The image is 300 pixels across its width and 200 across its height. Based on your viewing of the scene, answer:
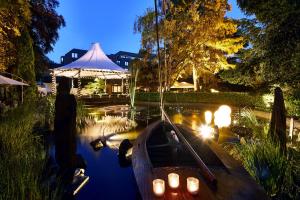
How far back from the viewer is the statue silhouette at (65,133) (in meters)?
4.82

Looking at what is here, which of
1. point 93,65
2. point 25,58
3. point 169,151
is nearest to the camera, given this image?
point 169,151

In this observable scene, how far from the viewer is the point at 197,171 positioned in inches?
147

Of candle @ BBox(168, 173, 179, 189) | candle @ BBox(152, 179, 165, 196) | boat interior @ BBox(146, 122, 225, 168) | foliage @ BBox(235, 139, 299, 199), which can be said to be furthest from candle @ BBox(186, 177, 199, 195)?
foliage @ BBox(235, 139, 299, 199)

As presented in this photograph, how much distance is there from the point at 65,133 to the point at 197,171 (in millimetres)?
2529

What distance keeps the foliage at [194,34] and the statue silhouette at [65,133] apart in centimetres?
1817

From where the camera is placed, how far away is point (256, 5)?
724 cm

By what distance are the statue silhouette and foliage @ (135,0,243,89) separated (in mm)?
18166

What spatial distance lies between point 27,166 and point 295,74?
6948 mm

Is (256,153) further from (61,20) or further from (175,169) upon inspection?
(61,20)

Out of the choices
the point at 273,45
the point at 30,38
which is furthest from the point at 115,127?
the point at 30,38

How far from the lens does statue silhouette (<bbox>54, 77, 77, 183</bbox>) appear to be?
4820mm

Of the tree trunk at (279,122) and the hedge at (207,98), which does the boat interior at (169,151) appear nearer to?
the tree trunk at (279,122)

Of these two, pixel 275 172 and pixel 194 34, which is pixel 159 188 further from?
pixel 194 34

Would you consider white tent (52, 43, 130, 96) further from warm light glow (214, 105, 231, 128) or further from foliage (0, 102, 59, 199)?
foliage (0, 102, 59, 199)
